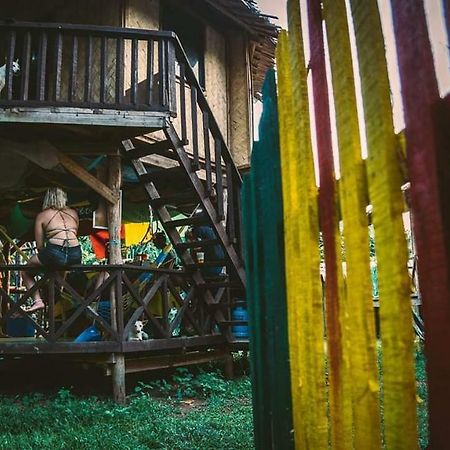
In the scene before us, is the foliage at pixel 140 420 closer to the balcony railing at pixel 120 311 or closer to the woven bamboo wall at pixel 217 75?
the balcony railing at pixel 120 311

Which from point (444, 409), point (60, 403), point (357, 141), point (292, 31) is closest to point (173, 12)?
point (60, 403)

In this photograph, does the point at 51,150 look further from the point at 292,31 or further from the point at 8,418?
the point at 292,31

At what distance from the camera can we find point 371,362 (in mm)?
1522

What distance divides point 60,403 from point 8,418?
2.81ft

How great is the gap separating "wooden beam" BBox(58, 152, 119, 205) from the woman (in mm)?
399

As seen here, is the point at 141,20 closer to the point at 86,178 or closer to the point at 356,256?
the point at 86,178

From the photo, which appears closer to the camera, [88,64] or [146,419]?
[146,419]

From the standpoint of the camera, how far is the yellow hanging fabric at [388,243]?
1.35m

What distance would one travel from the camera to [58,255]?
6.60 m

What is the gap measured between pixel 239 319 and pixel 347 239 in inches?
260

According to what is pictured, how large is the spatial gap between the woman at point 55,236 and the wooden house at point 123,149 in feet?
0.63

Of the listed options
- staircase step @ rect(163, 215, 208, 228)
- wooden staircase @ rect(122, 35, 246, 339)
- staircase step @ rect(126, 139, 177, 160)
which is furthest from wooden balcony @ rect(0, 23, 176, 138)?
staircase step @ rect(163, 215, 208, 228)

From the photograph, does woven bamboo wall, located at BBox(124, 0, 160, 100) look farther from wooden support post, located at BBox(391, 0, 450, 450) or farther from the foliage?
wooden support post, located at BBox(391, 0, 450, 450)

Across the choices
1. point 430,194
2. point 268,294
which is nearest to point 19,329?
point 268,294
